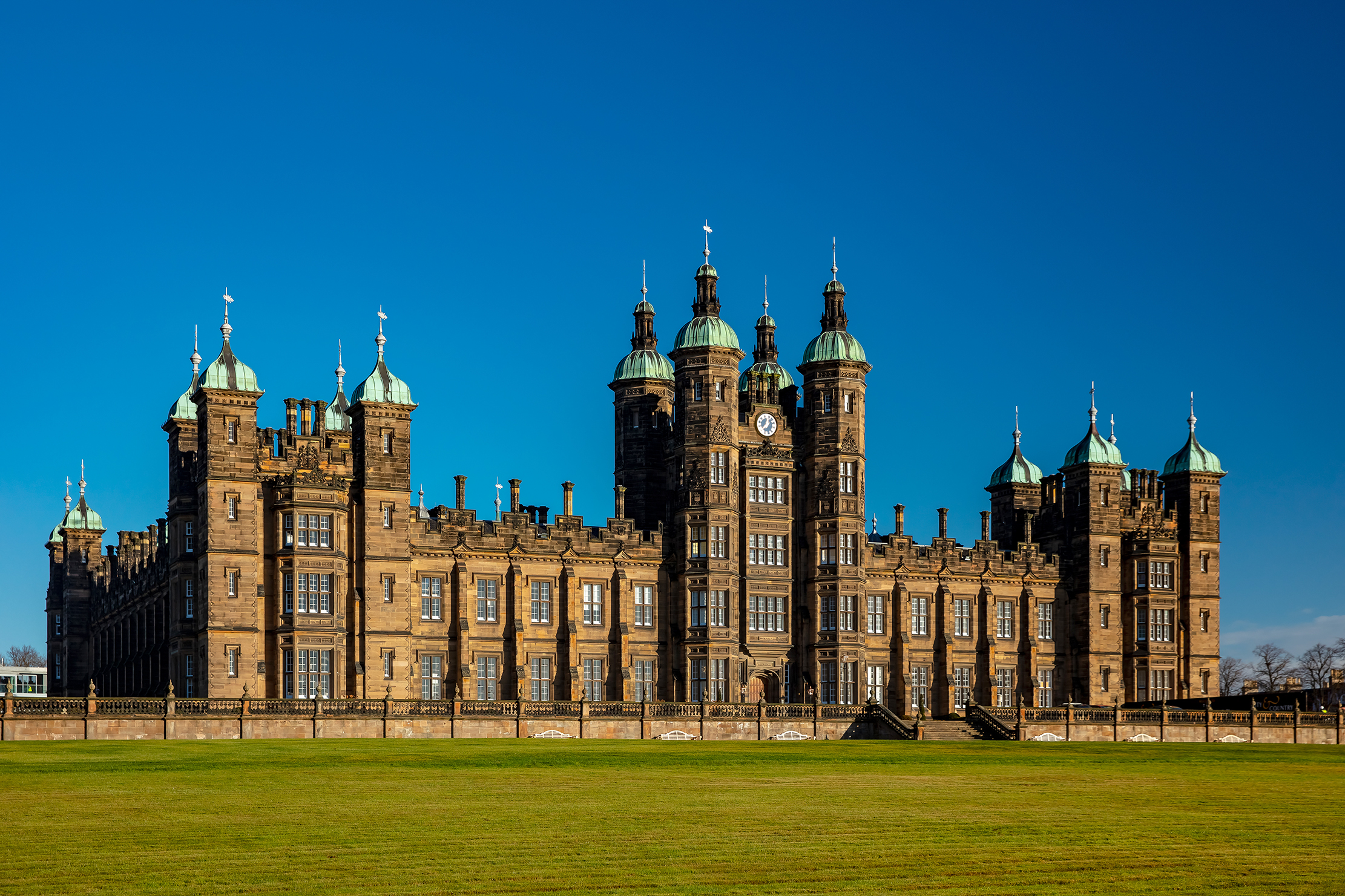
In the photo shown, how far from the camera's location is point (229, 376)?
252 feet

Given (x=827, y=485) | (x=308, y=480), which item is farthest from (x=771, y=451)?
(x=308, y=480)

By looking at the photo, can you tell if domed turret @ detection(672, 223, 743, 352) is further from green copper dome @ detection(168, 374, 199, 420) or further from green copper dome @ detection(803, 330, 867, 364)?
green copper dome @ detection(168, 374, 199, 420)

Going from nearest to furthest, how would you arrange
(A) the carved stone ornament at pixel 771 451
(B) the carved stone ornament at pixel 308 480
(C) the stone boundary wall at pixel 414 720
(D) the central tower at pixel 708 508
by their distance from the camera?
(C) the stone boundary wall at pixel 414 720
(B) the carved stone ornament at pixel 308 480
(D) the central tower at pixel 708 508
(A) the carved stone ornament at pixel 771 451

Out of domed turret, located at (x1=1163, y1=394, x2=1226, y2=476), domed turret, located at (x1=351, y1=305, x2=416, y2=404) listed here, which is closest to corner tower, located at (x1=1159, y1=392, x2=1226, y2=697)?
domed turret, located at (x1=1163, y1=394, x2=1226, y2=476)

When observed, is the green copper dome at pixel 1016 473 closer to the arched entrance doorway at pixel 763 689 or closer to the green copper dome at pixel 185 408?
the arched entrance doorway at pixel 763 689

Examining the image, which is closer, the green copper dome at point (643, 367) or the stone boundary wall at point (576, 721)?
the stone boundary wall at point (576, 721)

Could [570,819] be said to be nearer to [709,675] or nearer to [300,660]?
[300,660]

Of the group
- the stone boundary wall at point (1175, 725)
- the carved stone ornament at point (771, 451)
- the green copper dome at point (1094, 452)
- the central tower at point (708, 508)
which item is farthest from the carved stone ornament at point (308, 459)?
the green copper dome at point (1094, 452)

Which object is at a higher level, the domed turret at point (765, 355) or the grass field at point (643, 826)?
the domed turret at point (765, 355)

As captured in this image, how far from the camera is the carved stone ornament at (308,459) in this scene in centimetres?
7875

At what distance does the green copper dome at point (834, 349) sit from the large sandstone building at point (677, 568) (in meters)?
0.16

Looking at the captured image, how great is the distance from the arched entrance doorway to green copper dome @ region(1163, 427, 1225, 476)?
97.3 feet

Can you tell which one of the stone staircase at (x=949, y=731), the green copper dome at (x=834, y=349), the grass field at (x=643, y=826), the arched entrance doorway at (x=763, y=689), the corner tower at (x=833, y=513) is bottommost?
the stone staircase at (x=949, y=731)

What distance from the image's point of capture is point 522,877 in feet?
86.2
